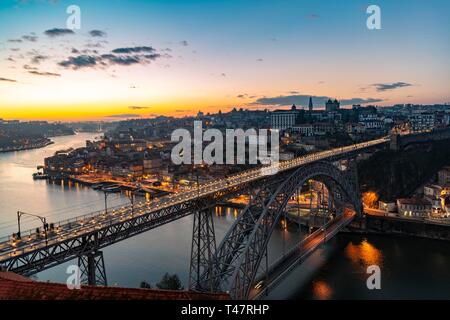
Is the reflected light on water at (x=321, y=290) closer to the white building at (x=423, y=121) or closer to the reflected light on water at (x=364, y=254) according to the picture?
the reflected light on water at (x=364, y=254)

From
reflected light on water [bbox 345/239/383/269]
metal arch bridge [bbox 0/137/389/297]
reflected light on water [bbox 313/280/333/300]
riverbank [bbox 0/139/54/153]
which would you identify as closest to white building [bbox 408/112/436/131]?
reflected light on water [bbox 345/239/383/269]

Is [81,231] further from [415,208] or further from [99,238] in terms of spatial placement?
[415,208]

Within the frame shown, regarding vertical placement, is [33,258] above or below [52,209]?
above

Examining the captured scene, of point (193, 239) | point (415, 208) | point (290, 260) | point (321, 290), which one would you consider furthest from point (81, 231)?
point (415, 208)

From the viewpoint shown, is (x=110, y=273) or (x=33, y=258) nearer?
(x=33, y=258)

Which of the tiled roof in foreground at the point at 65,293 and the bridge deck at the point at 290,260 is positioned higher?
the tiled roof in foreground at the point at 65,293

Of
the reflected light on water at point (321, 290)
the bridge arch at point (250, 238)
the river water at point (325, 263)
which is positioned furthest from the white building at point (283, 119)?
the reflected light on water at point (321, 290)

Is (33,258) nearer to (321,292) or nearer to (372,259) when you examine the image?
(321,292)
